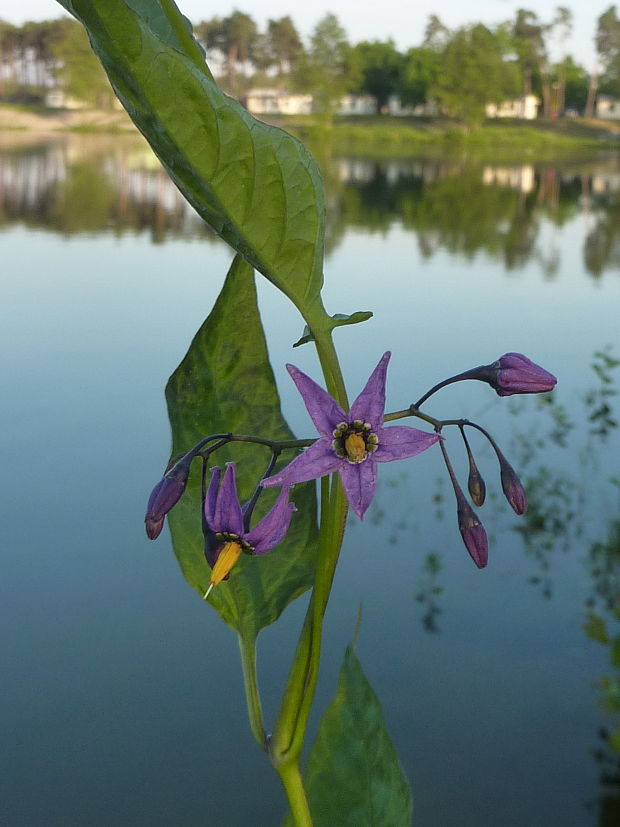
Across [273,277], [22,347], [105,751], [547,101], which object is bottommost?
[105,751]

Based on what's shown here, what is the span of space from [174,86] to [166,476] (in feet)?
0.67

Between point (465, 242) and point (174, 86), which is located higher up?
point (174, 86)

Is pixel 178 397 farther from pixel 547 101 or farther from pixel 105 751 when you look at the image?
pixel 547 101

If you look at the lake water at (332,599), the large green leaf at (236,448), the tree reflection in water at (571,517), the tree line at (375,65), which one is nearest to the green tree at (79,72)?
the tree line at (375,65)

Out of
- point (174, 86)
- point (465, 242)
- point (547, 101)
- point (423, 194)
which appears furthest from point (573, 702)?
point (547, 101)

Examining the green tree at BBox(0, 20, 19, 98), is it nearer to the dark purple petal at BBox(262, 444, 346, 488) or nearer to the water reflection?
the water reflection

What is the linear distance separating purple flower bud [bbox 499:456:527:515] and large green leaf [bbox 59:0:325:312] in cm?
16

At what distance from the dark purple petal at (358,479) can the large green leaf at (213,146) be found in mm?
86

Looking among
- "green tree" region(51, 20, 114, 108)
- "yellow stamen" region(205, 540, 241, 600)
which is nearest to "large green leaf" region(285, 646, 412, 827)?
"yellow stamen" region(205, 540, 241, 600)

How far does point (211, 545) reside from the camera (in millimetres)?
470

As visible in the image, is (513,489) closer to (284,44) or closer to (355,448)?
(355,448)

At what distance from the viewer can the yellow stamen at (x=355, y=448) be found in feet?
1.44

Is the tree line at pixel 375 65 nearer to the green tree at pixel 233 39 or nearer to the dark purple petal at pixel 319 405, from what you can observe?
the green tree at pixel 233 39

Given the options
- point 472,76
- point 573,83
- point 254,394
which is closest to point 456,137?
point 472,76
